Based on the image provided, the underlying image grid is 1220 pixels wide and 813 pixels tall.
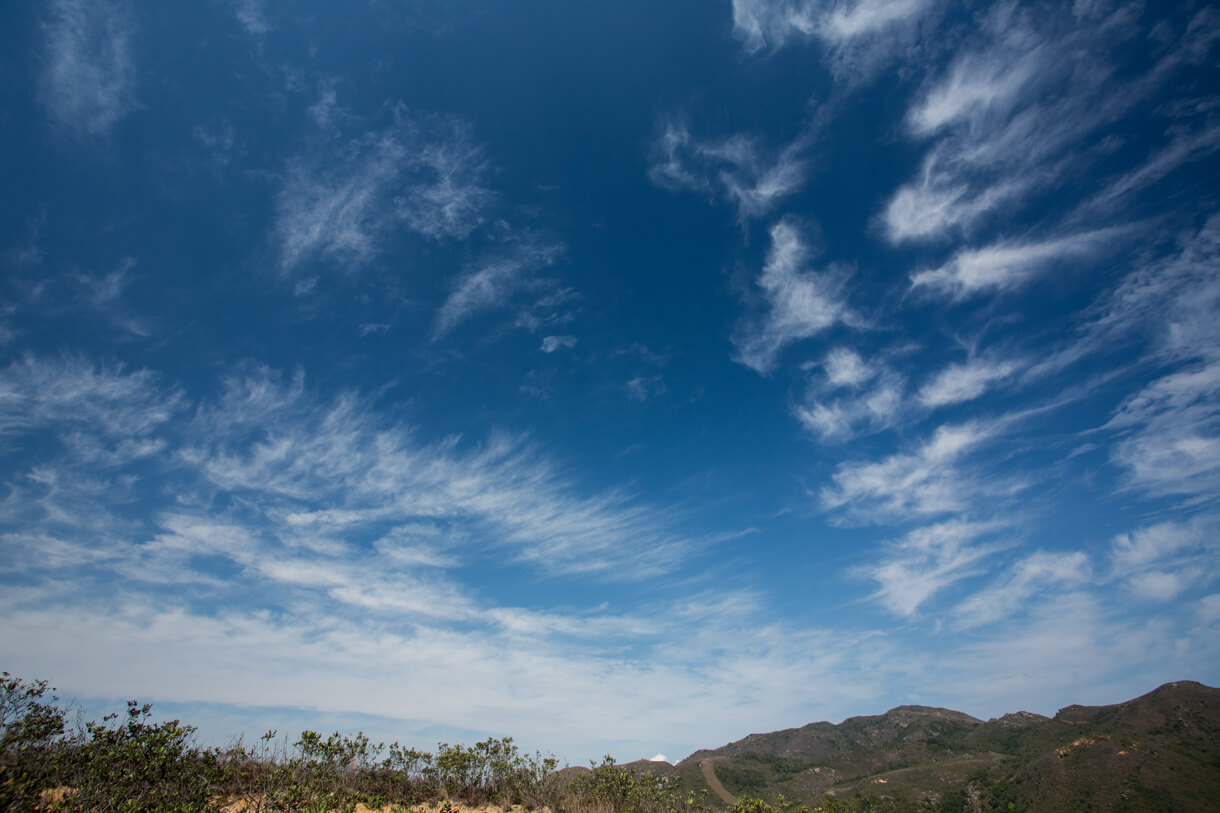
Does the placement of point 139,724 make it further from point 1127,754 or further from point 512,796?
point 1127,754

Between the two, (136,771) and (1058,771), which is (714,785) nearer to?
(1058,771)

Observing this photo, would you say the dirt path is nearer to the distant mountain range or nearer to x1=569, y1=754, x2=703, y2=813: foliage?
the distant mountain range

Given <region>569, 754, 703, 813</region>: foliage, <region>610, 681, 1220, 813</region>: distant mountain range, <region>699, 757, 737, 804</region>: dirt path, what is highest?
<region>569, 754, 703, 813</region>: foliage

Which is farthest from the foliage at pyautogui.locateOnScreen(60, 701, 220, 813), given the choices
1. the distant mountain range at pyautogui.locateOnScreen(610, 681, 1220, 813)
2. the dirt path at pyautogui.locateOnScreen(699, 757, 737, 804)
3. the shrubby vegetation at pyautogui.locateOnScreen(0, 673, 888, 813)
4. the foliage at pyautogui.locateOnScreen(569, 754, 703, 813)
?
the dirt path at pyautogui.locateOnScreen(699, 757, 737, 804)

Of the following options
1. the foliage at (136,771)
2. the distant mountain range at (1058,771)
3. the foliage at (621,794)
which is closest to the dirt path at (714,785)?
the distant mountain range at (1058,771)

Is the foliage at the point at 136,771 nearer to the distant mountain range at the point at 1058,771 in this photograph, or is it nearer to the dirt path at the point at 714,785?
the distant mountain range at the point at 1058,771

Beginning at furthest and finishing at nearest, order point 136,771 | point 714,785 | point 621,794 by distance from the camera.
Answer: point 714,785
point 621,794
point 136,771

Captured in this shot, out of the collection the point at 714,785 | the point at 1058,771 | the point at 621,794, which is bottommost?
the point at 714,785

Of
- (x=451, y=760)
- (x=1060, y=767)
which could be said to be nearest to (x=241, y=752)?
(x=451, y=760)

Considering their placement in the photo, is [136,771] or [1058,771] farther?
[1058,771]

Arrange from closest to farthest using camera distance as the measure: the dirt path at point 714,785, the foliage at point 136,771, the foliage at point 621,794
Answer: the foliage at point 136,771 → the foliage at point 621,794 → the dirt path at point 714,785

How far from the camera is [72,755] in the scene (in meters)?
15.4

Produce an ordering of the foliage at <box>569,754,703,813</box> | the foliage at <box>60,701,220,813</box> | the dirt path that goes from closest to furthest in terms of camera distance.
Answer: the foliage at <box>60,701,220,813</box> → the foliage at <box>569,754,703,813</box> → the dirt path

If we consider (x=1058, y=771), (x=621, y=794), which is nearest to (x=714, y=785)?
(x=1058, y=771)
